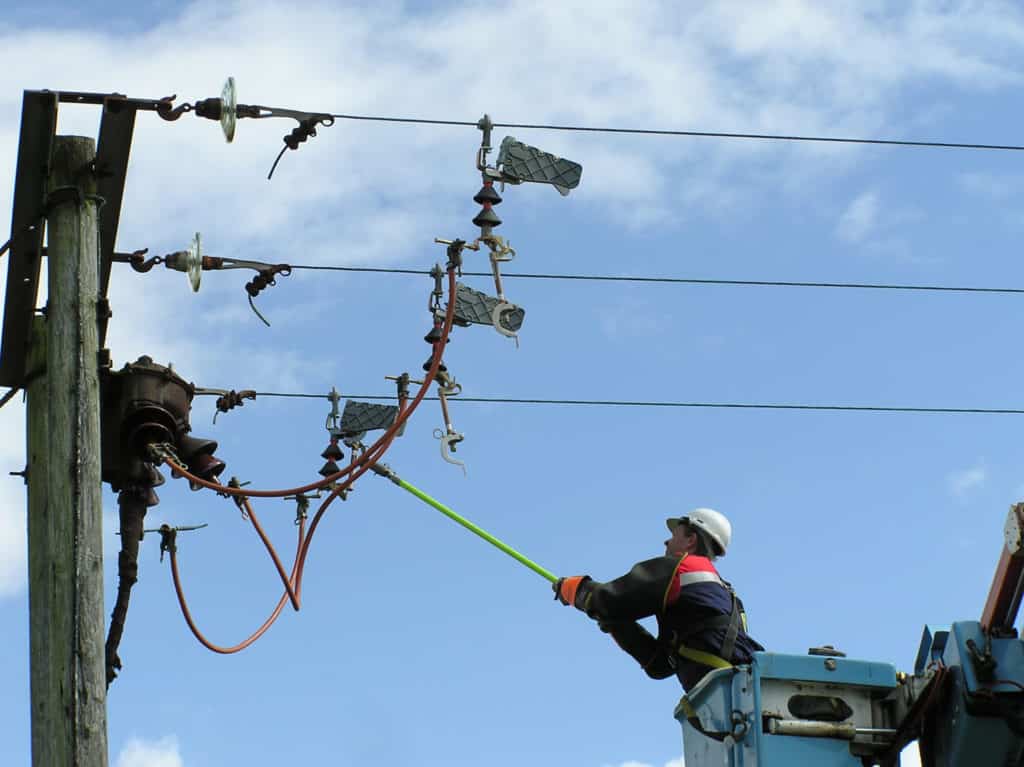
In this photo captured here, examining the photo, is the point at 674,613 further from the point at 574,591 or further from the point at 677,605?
the point at 574,591

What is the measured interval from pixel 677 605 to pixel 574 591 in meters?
0.57

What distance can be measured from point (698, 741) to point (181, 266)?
3.39 m

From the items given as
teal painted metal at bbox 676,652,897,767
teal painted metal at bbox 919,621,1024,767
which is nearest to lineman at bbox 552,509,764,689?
teal painted metal at bbox 676,652,897,767

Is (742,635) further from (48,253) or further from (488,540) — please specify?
(48,253)

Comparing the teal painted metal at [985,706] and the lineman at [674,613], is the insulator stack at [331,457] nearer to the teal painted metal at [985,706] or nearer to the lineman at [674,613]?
the lineman at [674,613]

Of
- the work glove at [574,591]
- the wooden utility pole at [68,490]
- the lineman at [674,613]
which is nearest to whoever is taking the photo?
the wooden utility pole at [68,490]

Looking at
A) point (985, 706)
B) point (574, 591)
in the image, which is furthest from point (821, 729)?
point (574, 591)

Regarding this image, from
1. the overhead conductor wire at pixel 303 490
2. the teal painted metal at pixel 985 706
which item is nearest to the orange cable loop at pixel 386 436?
the overhead conductor wire at pixel 303 490

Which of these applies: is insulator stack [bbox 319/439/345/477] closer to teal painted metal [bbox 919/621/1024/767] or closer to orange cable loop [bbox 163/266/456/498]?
orange cable loop [bbox 163/266/456/498]

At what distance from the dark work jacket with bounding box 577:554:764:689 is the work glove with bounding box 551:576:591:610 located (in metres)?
0.07

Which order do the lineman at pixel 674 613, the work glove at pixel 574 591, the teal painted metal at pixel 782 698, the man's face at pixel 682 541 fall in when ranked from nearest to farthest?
the teal painted metal at pixel 782 698, the lineman at pixel 674 613, the work glove at pixel 574 591, the man's face at pixel 682 541

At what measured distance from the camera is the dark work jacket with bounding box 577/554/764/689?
794 cm

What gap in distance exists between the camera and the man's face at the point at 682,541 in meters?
8.88

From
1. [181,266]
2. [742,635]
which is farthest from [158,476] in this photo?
[742,635]
